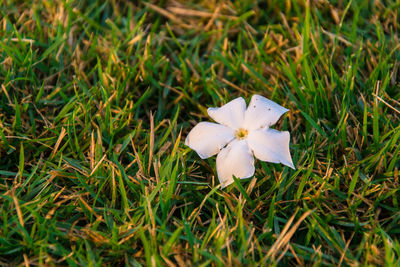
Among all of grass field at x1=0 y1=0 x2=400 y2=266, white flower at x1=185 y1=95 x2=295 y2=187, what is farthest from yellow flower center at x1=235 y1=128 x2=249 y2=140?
grass field at x1=0 y1=0 x2=400 y2=266

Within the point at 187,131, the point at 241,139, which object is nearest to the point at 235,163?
the point at 241,139

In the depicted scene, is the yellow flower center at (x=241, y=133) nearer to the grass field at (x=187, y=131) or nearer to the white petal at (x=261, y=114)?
the white petal at (x=261, y=114)

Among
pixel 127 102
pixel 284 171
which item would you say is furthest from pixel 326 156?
pixel 127 102

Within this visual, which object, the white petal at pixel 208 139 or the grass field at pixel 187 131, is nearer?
the grass field at pixel 187 131

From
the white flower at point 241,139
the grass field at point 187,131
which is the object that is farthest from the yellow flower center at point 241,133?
the grass field at point 187,131

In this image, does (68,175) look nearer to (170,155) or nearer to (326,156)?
(170,155)

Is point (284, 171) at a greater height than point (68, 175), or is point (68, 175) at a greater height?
point (284, 171)
